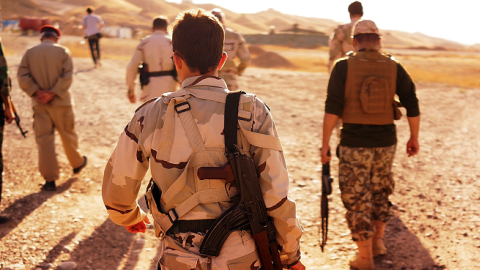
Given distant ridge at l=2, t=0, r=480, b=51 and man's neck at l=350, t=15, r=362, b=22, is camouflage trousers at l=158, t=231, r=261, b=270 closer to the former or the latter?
man's neck at l=350, t=15, r=362, b=22

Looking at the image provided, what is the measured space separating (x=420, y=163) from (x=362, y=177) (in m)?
3.58

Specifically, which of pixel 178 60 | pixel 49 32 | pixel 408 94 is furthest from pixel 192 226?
pixel 49 32

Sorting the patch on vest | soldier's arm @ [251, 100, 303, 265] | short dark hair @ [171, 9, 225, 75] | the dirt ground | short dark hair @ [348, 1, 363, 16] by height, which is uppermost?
short dark hair @ [348, 1, 363, 16]

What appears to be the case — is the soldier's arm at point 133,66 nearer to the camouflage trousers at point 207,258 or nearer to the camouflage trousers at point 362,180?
the camouflage trousers at point 362,180

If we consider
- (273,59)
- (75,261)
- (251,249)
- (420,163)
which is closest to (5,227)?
(75,261)

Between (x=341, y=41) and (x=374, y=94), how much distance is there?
333 centimetres

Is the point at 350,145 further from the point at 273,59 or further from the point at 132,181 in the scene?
the point at 273,59

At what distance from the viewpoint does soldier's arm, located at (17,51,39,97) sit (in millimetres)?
5312

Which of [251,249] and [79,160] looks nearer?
[251,249]

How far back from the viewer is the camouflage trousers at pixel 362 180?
3.59m

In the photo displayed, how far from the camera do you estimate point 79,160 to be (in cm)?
605

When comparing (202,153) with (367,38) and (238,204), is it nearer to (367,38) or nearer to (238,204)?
(238,204)

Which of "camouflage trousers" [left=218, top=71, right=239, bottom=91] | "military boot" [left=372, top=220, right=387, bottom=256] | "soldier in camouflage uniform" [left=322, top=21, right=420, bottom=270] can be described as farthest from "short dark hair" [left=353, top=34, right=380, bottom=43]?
"camouflage trousers" [left=218, top=71, right=239, bottom=91]

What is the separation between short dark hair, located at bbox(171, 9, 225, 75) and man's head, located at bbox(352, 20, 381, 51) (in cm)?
207
